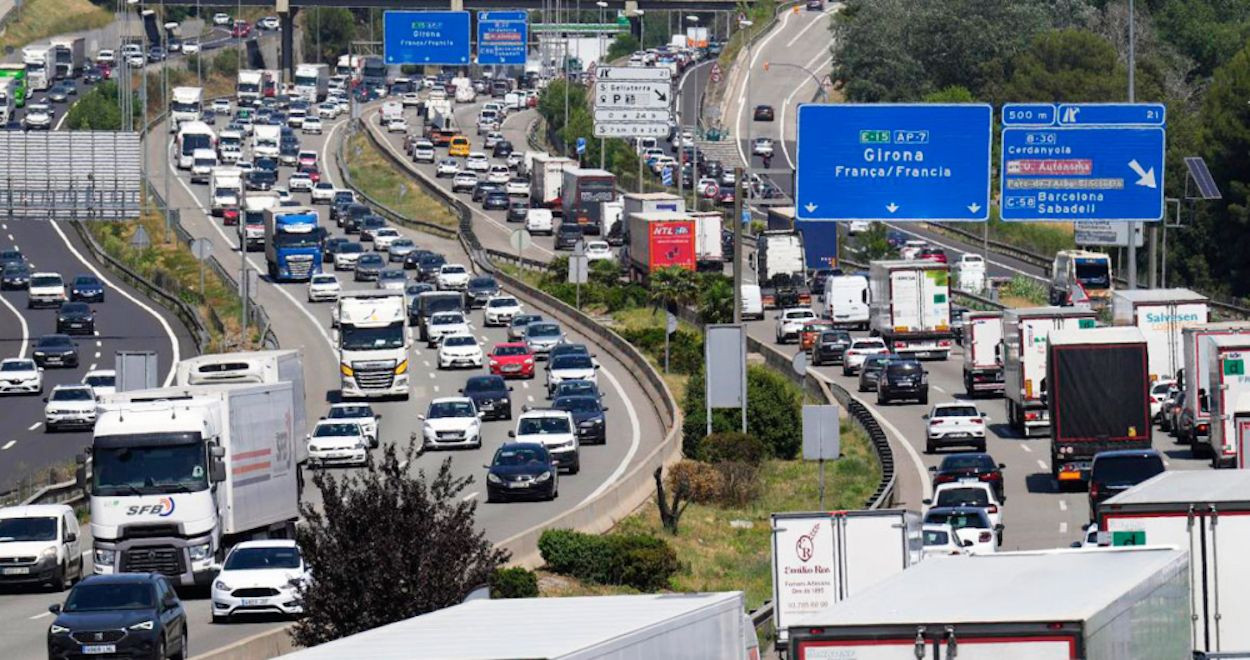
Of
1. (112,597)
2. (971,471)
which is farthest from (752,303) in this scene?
(112,597)

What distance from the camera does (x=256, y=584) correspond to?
3409 cm

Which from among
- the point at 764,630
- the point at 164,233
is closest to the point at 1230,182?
the point at 164,233

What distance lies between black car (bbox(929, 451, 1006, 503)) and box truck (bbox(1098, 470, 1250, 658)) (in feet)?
72.2

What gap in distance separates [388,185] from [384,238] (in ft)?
108

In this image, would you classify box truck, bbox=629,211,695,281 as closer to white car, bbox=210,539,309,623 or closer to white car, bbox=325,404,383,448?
white car, bbox=325,404,383,448

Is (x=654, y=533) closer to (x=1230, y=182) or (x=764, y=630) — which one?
(x=764, y=630)

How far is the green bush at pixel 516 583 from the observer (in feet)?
111

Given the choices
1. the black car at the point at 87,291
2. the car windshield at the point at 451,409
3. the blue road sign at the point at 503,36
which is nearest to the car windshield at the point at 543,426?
the car windshield at the point at 451,409

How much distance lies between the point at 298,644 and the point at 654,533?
1900cm

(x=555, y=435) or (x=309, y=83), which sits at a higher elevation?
(x=309, y=83)

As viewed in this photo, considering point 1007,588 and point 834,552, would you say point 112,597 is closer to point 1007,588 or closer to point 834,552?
point 834,552

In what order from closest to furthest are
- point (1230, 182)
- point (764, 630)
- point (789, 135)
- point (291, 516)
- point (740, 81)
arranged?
point (764, 630) → point (291, 516) → point (1230, 182) → point (789, 135) → point (740, 81)

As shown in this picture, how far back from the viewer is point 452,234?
111625 millimetres

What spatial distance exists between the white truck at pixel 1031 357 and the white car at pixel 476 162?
79052 mm
